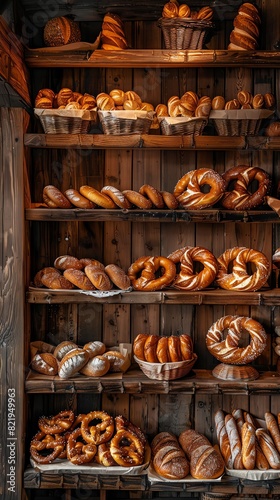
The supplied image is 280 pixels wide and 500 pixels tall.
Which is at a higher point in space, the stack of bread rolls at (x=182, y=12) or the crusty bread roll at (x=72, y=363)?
the stack of bread rolls at (x=182, y=12)

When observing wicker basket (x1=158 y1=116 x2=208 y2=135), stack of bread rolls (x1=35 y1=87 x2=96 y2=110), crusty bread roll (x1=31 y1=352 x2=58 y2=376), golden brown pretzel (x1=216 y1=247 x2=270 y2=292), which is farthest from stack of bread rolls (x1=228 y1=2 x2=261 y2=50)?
crusty bread roll (x1=31 y1=352 x2=58 y2=376)

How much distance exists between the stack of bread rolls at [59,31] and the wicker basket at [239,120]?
843 millimetres

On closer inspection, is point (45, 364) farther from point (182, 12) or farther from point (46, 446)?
point (182, 12)

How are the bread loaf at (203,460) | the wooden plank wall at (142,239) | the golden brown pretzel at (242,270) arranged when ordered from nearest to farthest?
the bread loaf at (203,460)
the golden brown pretzel at (242,270)
the wooden plank wall at (142,239)

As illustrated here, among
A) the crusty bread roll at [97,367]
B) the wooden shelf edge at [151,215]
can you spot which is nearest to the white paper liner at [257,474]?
the crusty bread roll at [97,367]

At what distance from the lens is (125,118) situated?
3.08 meters

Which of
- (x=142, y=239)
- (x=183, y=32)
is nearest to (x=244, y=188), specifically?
(x=142, y=239)

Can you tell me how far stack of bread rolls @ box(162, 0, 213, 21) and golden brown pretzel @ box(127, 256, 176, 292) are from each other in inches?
49.3

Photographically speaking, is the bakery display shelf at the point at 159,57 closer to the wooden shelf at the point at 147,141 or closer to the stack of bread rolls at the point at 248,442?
the wooden shelf at the point at 147,141

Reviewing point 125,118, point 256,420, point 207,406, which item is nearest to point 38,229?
point 125,118

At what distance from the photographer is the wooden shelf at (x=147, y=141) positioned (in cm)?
314

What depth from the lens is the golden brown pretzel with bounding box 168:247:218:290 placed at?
10.6 ft

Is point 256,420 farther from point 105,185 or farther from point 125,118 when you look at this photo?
point 125,118

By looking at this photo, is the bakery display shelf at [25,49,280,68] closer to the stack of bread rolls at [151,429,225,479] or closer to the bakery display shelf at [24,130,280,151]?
the bakery display shelf at [24,130,280,151]
